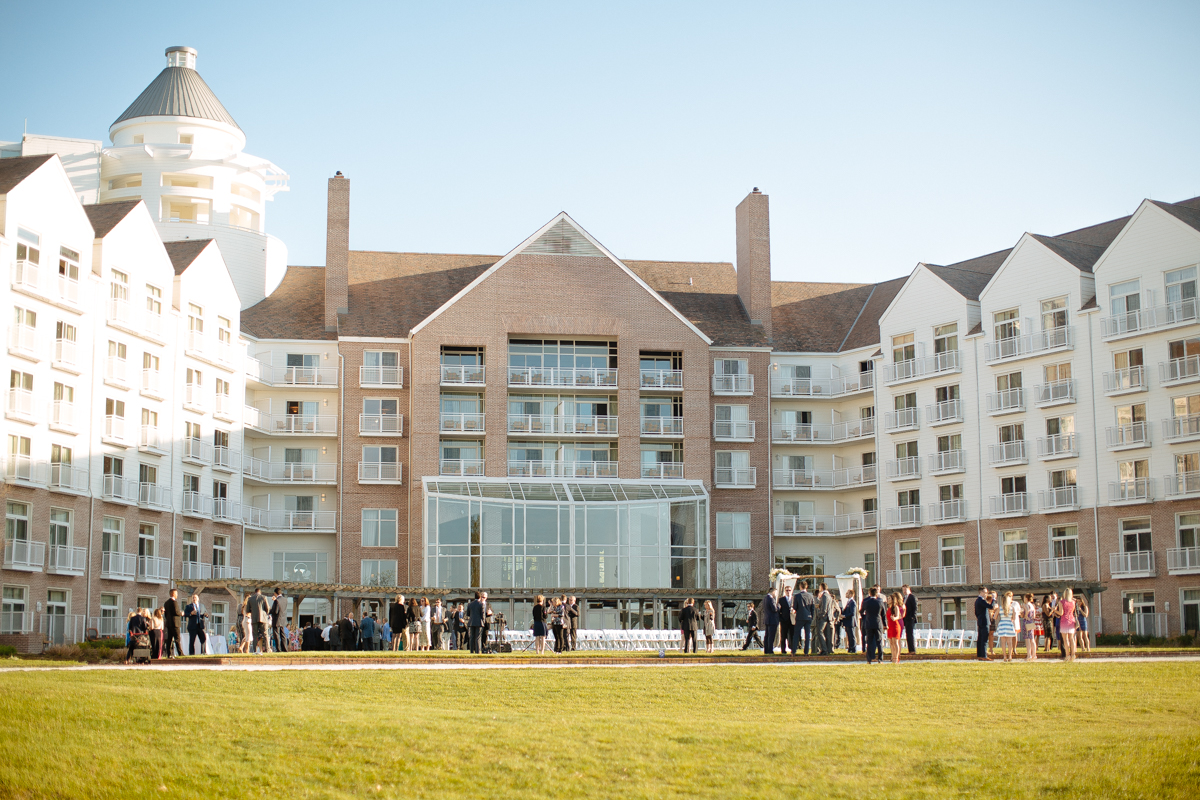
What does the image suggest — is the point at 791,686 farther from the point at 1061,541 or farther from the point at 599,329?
the point at 599,329

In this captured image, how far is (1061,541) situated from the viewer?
53.5m

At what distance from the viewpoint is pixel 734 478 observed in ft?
205

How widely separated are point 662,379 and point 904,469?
38.3ft

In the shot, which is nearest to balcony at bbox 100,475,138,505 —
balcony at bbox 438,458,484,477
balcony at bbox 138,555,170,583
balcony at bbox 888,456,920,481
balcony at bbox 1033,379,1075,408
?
balcony at bbox 138,555,170,583

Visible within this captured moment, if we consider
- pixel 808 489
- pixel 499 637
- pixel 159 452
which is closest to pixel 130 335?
pixel 159 452

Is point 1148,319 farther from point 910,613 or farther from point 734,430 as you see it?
point 910,613

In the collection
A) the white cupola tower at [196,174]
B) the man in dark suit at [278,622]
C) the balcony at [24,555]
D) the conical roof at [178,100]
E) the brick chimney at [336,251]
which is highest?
the conical roof at [178,100]

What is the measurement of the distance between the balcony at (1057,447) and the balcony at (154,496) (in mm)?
34678

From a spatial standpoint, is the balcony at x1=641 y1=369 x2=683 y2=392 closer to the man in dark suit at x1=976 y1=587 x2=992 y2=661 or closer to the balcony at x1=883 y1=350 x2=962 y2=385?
the balcony at x1=883 y1=350 x2=962 y2=385

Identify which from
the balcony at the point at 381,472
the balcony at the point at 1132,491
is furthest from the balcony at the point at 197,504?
the balcony at the point at 1132,491

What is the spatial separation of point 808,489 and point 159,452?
97.6 ft

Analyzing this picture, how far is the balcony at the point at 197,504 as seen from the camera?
177ft

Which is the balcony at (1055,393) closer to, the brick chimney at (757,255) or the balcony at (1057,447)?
the balcony at (1057,447)

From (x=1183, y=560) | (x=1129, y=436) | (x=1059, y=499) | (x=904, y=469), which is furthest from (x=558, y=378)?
(x=1183, y=560)
